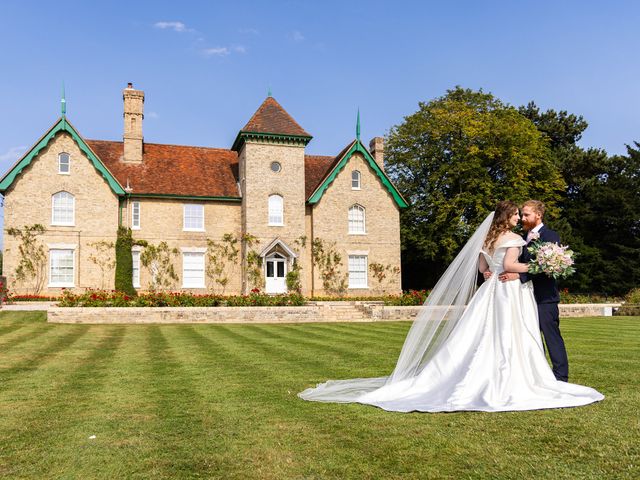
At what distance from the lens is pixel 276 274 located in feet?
107

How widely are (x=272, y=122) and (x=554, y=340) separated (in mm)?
27357

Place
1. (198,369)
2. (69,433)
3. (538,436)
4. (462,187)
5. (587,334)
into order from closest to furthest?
1. (538,436)
2. (69,433)
3. (198,369)
4. (587,334)
5. (462,187)

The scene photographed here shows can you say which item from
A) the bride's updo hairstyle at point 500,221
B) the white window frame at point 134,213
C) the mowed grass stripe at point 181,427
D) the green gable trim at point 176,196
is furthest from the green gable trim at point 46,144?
the bride's updo hairstyle at point 500,221

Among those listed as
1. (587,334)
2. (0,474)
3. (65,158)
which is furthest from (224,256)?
(0,474)

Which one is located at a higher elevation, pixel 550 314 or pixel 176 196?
pixel 176 196

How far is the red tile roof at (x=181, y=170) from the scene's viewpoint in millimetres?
32531

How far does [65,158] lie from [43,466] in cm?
2906

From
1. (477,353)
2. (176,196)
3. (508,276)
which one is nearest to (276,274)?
(176,196)

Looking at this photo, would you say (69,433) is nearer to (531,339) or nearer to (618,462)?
(618,462)

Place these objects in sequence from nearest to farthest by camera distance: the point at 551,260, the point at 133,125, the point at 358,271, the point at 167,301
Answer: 1. the point at 551,260
2. the point at 167,301
3. the point at 133,125
4. the point at 358,271

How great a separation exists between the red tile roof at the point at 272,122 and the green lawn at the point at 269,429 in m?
23.4

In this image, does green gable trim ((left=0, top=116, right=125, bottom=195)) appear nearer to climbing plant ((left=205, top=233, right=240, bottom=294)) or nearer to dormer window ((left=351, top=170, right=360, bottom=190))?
climbing plant ((left=205, top=233, right=240, bottom=294))

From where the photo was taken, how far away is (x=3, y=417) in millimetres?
6402

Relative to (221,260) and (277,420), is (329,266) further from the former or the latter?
(277,420)
